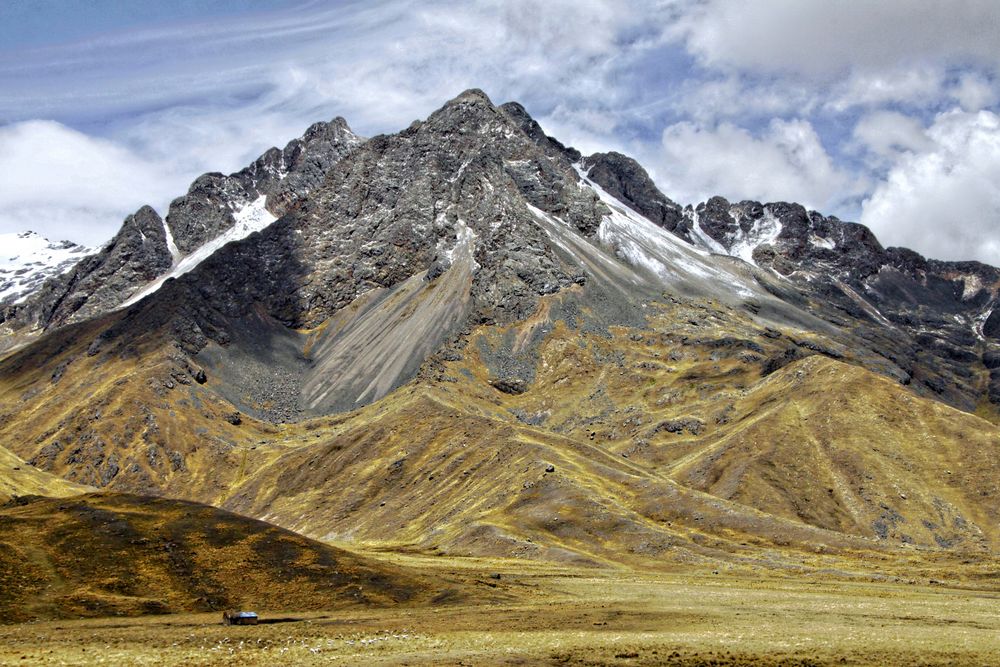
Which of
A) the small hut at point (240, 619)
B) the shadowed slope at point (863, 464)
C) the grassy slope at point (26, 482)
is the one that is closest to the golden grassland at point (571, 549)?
the shadowed slope at point (863, 464)

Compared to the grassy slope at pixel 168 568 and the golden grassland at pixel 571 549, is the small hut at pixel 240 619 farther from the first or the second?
the grassy slope at pixel 168 568

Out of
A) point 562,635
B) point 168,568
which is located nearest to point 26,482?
point 168,568

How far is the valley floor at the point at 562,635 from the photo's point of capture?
144 feet

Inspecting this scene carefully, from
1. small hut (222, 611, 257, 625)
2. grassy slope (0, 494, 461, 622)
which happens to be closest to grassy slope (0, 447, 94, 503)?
grassy slope (0, 494, 461, 622)

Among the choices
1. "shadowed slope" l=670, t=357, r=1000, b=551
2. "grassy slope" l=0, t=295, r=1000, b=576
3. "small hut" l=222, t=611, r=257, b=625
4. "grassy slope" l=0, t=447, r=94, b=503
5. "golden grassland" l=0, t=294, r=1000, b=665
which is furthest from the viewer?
"shadowed slope" l=670, t=357, r=1000, b=551

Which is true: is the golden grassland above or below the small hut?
above

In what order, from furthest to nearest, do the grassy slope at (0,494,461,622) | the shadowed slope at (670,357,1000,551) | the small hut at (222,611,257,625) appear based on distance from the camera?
1. the shadowed slope at (670,357,1000,551)
2. the grassy slope at (0,494,461,622)
3. the small hut at (222,611,257,625)

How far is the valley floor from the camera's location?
4375 centimetres

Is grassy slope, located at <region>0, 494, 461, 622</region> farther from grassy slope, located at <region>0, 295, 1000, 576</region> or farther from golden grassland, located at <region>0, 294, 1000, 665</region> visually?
grassy slope, located at <region>0, 295, 1000, 576</region>

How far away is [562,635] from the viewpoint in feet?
164

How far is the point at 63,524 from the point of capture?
70.6 meters

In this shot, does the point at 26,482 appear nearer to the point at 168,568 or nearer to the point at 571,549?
the point at 571,549

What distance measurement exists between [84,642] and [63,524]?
27.6 meters

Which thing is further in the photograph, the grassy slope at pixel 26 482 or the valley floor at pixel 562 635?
the grassy slope at pixel 26 482
